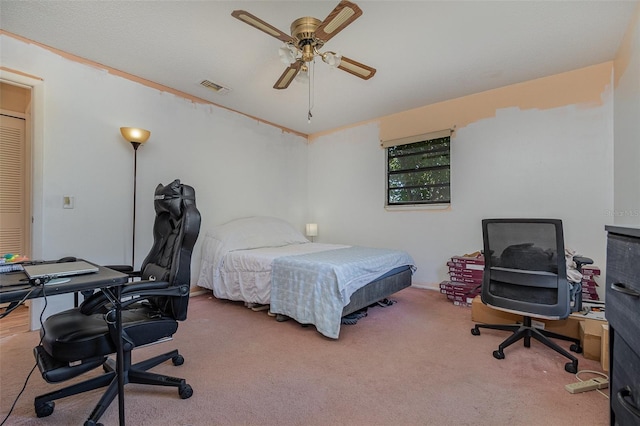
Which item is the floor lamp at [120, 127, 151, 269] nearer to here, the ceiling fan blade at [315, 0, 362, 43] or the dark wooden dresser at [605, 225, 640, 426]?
the ceiling fan blade at [315, 0, 362, 43]

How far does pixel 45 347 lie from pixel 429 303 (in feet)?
10.9

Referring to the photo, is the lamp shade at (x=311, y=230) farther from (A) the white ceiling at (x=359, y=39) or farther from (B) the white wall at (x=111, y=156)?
(A) the white ceiling at (x=359, y=39)

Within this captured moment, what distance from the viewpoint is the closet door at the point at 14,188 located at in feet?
11.1

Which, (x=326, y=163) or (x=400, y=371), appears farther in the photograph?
(x=326, y=163)

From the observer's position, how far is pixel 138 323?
146 cm

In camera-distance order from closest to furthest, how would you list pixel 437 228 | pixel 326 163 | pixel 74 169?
pixel 74 169, pixel 437 228, pixel 326 163

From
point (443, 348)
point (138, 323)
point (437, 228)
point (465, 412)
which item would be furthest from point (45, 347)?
point (437, 228)

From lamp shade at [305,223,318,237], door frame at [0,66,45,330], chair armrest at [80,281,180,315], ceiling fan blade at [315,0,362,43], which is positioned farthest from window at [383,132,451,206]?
door frame at [0,66,45,330]

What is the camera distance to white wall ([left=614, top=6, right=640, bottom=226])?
2.37m

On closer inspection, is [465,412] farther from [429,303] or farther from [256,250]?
[256,250]

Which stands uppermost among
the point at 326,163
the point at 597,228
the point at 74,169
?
the point at 326,163

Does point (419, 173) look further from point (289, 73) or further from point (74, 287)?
point (74, 287)

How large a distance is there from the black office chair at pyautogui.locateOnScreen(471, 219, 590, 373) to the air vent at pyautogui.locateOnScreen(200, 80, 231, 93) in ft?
10.6

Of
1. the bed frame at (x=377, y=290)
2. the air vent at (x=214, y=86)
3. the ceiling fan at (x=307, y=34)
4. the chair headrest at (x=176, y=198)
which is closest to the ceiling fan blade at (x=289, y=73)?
the ceiling fan at (x=307, y=34)
